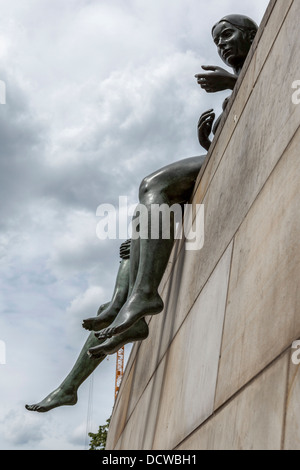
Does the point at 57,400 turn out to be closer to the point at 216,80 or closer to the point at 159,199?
the point at 159,199

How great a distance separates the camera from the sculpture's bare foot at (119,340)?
4.97 meters

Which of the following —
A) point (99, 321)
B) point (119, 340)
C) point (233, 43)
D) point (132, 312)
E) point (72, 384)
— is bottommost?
point (119, 340)

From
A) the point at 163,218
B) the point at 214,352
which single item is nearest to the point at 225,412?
the point at 214,352

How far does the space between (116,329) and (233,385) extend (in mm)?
1624

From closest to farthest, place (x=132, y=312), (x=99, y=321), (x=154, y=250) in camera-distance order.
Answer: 1. (x=132, y=312)
2. (x=154, y=250)
3. (x=99, y=321)

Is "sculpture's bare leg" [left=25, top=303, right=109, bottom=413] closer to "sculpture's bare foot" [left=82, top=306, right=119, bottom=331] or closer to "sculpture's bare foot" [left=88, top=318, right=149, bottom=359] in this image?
"sculpture's bare foot" [left=82, top=306, right=119, bottom=331]

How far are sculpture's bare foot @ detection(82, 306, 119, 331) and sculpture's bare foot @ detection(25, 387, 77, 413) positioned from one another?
165 centimetres

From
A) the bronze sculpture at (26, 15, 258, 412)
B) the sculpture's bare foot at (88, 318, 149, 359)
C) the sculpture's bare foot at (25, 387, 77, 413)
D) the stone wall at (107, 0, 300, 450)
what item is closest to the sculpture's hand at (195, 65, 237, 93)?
the bronze sculpture at (26, 15, 258, 412)

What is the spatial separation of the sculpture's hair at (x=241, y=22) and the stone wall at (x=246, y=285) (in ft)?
3.73

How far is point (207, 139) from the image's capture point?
6.03 m

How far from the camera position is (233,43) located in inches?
220

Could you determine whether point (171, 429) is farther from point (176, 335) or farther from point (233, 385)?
point (233, 385)

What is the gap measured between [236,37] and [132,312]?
8.01ft

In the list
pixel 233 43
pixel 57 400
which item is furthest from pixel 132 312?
pixel 57 400
